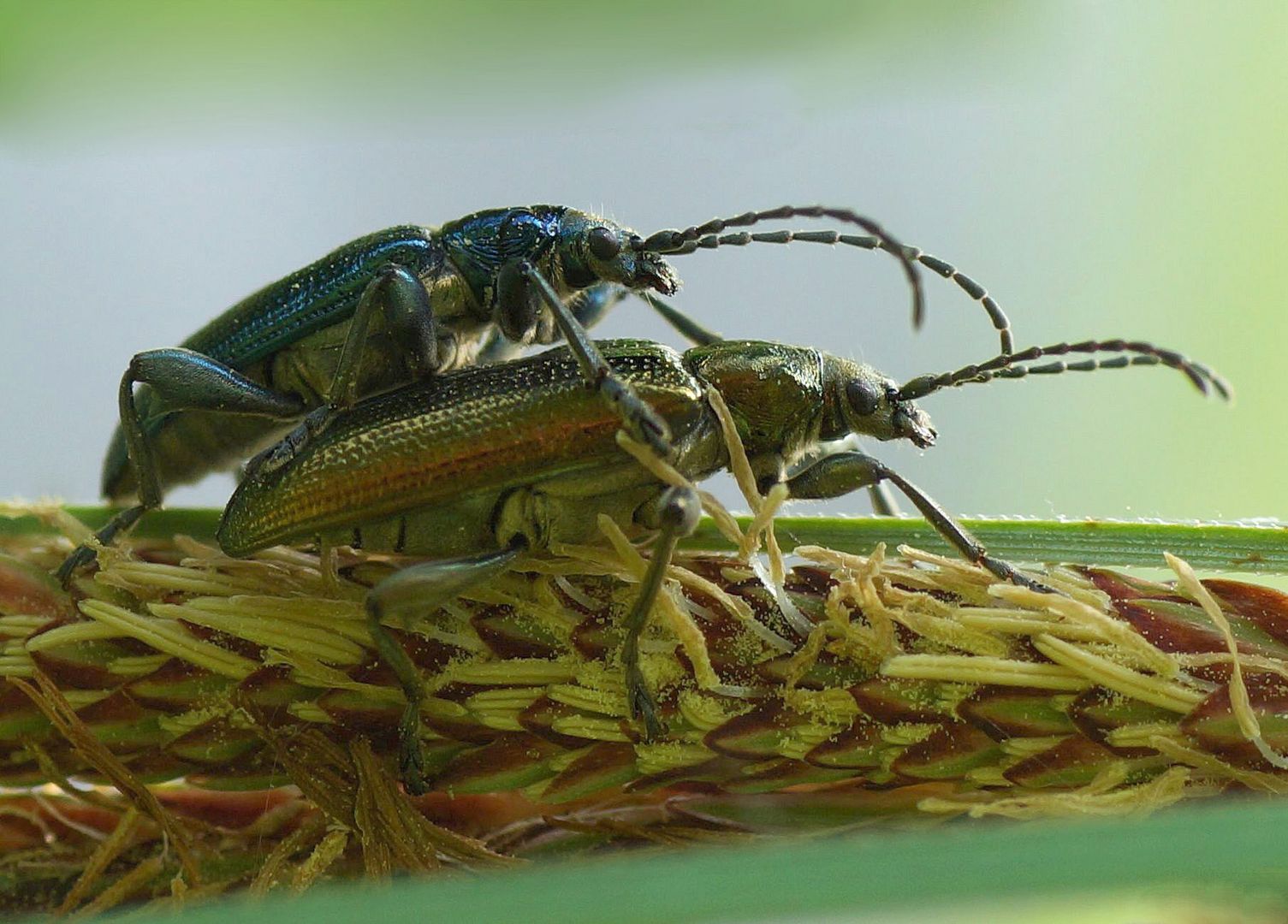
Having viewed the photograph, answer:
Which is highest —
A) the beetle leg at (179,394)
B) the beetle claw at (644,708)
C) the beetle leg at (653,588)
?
the beetle leg at (179,394)

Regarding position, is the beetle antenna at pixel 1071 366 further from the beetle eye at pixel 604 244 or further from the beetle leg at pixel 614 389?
the beetle eye at pixel 604 244

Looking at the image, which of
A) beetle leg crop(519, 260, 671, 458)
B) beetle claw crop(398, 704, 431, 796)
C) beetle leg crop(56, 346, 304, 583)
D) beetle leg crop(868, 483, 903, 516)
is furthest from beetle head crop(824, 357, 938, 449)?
beetle leg crop(56, 346, 304, 583)

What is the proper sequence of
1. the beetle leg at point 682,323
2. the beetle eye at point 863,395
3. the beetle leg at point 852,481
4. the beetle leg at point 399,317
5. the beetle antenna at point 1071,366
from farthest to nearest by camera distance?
1. the beetle leg at point 682,323
2. the beetle leg at point 399,317
3. the beetle eye at point 863,395
4. the beetle antenna at point 1071,366
5. the beetle leg at point 852,481

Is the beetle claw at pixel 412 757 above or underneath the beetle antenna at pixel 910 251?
underneath

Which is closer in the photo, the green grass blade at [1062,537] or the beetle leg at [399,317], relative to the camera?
the green grass blade at [1062,537]

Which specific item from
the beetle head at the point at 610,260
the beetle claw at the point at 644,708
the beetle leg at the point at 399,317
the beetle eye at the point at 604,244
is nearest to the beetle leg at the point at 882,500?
the beetle head at the point at 610,260

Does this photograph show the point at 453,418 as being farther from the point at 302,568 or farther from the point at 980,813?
the point at 980,813

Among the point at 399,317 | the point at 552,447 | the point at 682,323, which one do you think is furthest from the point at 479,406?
the point at 682,323

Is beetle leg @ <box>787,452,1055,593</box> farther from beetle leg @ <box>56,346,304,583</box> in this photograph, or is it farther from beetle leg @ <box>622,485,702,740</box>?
beetle leg @ <box>56,346,304,583</box>
